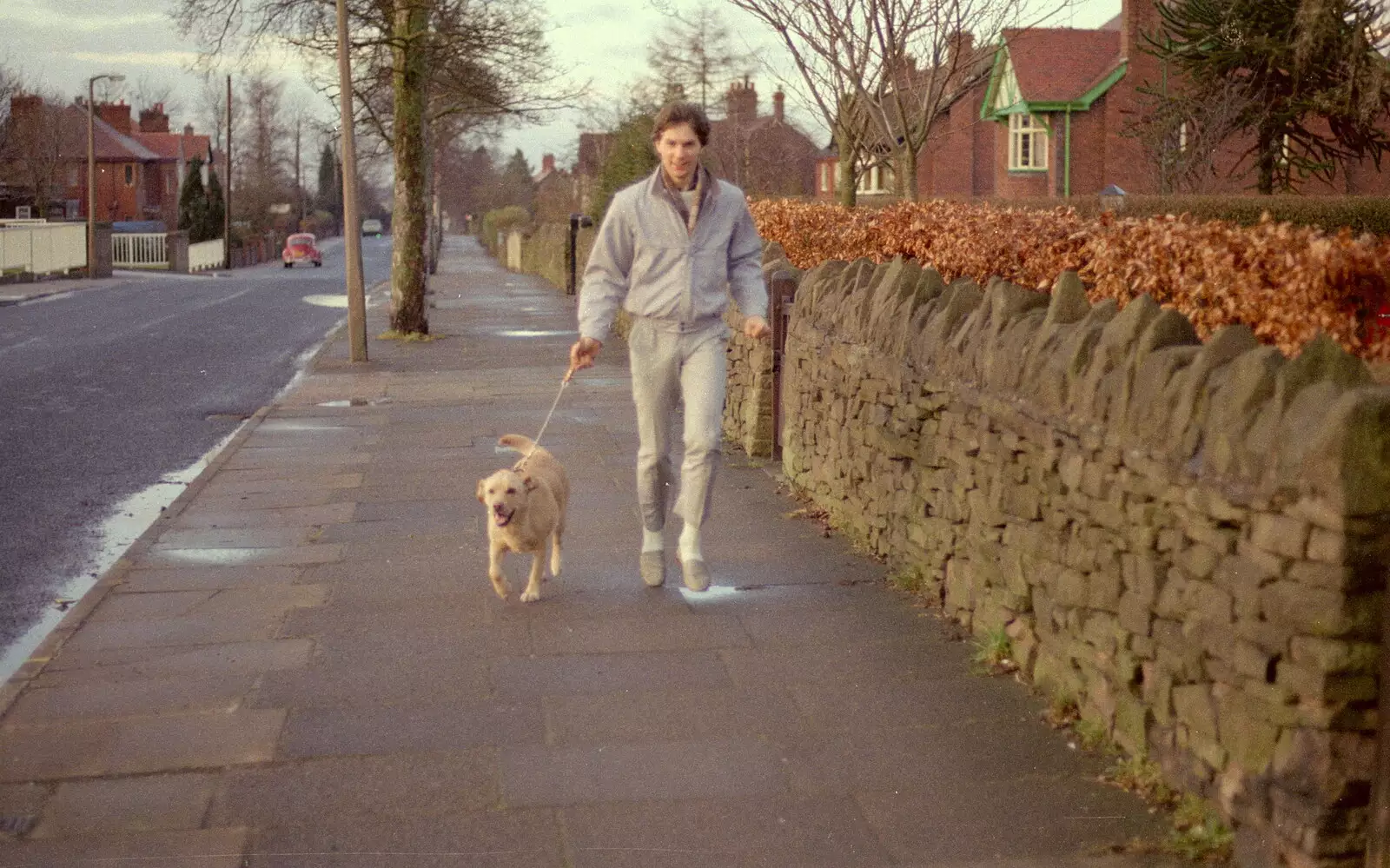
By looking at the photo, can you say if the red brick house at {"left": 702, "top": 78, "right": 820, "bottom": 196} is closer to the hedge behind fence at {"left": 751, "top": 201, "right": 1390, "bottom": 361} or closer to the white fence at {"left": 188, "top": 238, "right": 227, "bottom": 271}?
the white fence at {"left": 188, "top": 238, "right": 227, "bottom": 271}

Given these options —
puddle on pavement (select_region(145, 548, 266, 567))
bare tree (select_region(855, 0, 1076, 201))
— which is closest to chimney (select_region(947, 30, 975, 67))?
bare tree (select_region(855, 0, 1076, 201))

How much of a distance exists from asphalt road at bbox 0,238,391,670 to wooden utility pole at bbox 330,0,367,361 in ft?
3.32

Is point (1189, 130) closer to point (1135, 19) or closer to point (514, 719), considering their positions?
point (1135, 19)

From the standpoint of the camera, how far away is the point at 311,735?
532 cm

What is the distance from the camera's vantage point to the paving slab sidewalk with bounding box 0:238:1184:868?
4430 millimetres

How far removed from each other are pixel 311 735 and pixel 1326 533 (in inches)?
125

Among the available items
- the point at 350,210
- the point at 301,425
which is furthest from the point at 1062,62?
the point at 301,425

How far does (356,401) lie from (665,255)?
31.1ft

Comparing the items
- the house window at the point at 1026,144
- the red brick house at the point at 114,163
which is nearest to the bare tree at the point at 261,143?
the red brick house at the point at 114,163

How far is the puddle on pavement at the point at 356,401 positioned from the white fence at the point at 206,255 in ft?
170

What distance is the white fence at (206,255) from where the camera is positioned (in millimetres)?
66812

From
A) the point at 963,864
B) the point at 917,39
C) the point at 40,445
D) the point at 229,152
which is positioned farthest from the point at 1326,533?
the point at 229,152

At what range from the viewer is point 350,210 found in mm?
20672

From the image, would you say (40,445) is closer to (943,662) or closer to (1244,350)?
(943,662)
